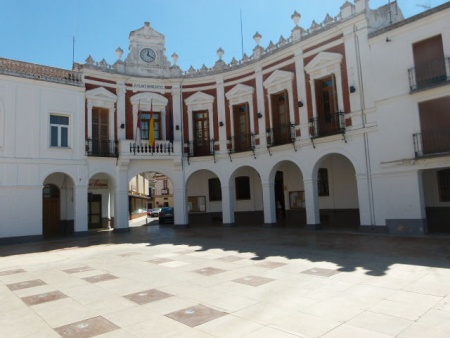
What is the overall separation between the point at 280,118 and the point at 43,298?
46.4 feet

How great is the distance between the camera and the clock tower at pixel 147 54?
20109mm

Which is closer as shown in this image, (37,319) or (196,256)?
(37,319)

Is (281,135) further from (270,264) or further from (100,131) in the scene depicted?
(270,264)

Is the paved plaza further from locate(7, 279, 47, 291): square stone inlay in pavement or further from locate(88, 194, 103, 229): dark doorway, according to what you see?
locate(88, 194, 103, 229): dark doorway

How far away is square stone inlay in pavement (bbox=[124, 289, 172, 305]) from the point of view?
5895mm

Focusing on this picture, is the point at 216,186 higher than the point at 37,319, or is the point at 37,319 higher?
the point at 216,186

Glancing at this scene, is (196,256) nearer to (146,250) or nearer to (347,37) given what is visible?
(146,250)

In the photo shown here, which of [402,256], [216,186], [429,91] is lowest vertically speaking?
[402,256]

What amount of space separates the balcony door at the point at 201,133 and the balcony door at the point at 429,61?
1107 cm

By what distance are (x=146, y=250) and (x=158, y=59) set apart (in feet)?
42.0

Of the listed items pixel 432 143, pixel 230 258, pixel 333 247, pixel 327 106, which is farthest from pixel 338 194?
pixel 230 258

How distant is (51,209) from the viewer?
19.0 m

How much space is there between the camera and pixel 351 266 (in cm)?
796

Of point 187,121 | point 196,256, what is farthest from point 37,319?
point 187,121
